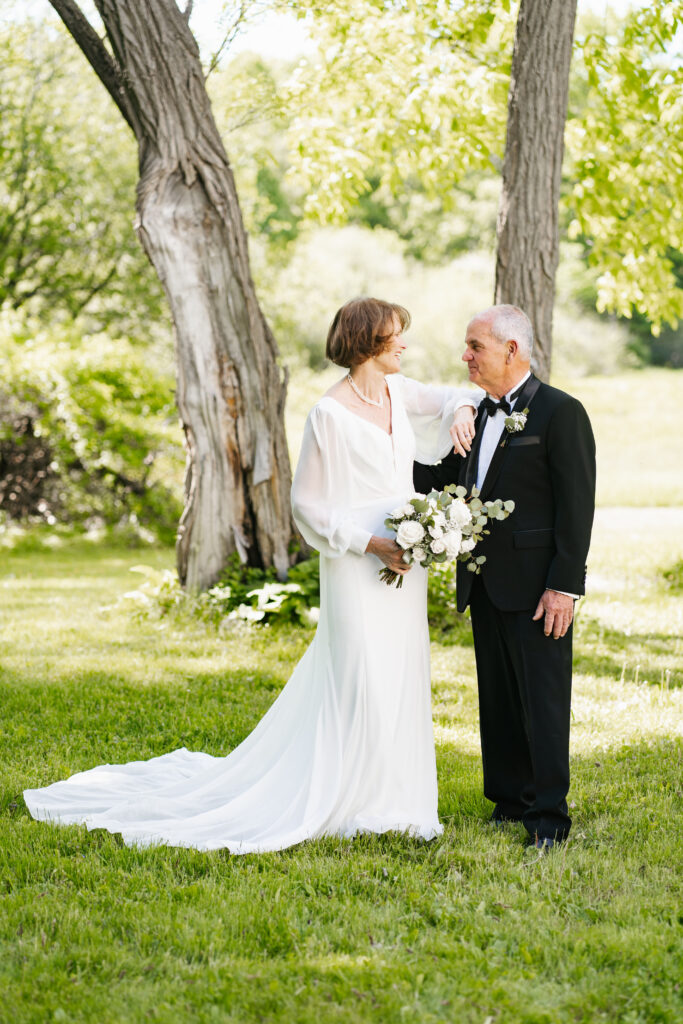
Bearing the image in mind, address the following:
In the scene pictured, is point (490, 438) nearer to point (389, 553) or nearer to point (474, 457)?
point (474, 457)

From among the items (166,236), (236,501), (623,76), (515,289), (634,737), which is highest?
(623,76)

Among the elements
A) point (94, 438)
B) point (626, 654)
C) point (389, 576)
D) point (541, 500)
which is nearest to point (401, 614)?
point (389, 576)

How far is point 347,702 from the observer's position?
4125mm

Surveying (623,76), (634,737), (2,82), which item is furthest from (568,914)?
(2,82)

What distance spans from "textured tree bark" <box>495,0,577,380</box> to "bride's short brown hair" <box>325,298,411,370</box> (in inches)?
140

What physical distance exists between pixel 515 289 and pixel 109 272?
55.3 feet

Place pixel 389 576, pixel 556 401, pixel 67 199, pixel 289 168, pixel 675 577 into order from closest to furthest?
pixel 556 401 → pixel 389 576 → pixel 675 577 → pixel 289 168 → pixel 67 199

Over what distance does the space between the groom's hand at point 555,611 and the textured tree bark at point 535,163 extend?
3.78 metres

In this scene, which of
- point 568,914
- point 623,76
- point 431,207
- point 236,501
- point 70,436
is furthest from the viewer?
point 431,207

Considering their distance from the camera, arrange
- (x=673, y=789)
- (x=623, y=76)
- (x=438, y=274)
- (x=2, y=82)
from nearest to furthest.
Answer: (x=673, y=789) → (x=623, y=76) → (x=2, y=82) → (x=438, y=274)

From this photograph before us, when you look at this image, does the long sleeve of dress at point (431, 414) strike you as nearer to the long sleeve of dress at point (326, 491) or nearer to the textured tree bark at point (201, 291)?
the long sleeve of dress at point (326, 491)

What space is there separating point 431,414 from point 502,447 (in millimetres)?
508

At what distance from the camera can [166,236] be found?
7.56 meters

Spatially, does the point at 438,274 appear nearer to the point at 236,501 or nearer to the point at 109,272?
the point at 109,272
